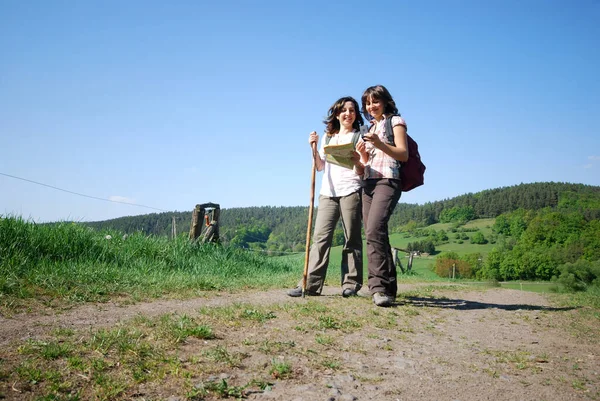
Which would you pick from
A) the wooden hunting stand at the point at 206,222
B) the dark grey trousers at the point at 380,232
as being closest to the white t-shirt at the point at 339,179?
the dark grey trousers at the point at 380,232

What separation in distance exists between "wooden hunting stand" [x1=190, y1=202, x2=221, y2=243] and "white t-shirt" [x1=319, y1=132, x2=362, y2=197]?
6163 mm

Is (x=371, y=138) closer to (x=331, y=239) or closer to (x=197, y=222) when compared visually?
(x=331, y=239)

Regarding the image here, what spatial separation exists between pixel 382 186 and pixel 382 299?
1378 mm

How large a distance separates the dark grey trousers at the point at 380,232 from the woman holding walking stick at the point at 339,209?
403 mm

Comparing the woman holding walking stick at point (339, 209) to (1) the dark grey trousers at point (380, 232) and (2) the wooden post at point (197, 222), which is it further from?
(2) the wooden post at point (197, 222)

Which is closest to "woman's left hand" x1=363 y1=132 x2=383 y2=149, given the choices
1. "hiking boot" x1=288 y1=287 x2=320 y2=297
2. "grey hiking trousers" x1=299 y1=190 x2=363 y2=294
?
"grey hiking trousers" x1=299 y1=190 x2=363 y2=294

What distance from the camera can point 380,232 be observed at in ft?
16.0

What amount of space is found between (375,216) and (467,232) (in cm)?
7494

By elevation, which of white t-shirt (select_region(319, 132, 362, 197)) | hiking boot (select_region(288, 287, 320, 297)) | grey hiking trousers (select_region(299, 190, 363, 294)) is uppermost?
white t-shirt (select_region(319, 132, 362, 197))

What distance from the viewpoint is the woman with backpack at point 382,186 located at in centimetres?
482

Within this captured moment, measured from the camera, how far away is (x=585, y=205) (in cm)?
6512

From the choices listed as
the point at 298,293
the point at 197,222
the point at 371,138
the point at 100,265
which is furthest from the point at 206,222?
the point at 371,138

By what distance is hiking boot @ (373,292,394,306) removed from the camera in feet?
15.7

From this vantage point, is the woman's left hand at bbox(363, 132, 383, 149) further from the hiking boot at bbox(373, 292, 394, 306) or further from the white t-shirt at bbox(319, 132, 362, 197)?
the hiking boot at bbox(373, 292, 394, 306)
